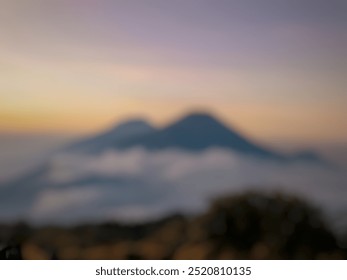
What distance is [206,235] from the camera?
0.98 metres

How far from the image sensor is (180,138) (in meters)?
0.99

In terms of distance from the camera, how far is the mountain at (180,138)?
0.98m

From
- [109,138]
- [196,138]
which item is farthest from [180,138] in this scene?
[109,138]

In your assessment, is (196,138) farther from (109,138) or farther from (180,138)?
(109,138)

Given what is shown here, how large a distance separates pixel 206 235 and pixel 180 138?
225 millimetres

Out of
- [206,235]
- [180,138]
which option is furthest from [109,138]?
[206,235]

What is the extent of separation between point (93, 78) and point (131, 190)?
0.27 meters

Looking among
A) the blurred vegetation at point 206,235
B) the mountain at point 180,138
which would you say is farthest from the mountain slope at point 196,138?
the blurred vegetation at point 206,235

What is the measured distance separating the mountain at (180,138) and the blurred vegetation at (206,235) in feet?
0.38

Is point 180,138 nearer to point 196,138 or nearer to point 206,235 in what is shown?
point 196,138

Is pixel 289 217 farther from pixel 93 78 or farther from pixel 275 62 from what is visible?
pixel 93 78

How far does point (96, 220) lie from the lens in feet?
3.22

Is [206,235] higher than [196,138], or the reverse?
[196,138]
